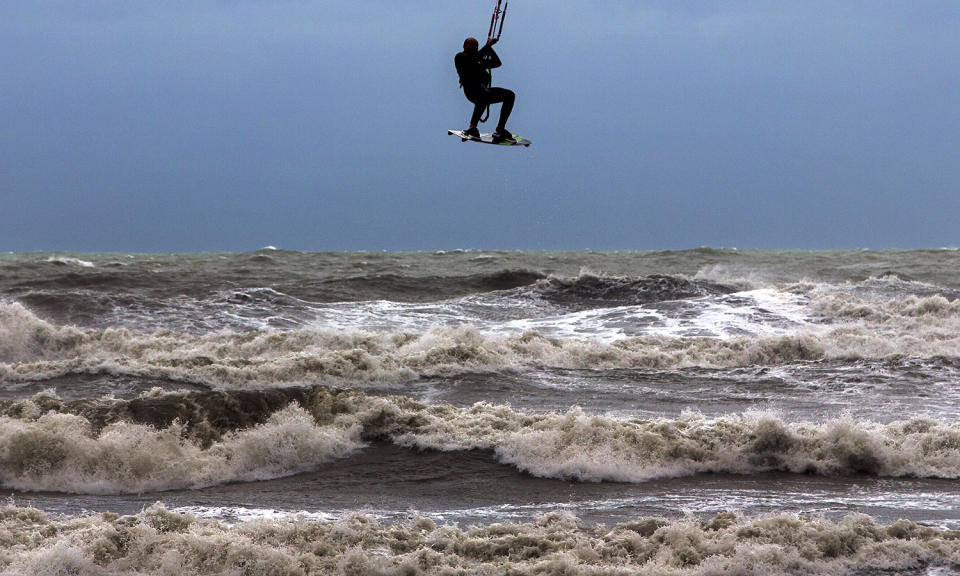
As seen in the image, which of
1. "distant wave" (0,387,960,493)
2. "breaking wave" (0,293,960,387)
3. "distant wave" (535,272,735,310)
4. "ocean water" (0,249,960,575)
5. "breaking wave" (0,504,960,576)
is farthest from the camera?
"distant wave" (535,272,735,310)

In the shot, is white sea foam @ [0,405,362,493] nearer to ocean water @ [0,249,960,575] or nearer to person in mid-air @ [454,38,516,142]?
ocean water @ [0,249,960,575]

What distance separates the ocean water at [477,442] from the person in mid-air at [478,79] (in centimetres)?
361

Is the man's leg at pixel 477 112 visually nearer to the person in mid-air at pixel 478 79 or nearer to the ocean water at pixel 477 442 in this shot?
the person in mid-air at pixel 478 79

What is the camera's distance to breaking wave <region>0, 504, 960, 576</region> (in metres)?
5.92

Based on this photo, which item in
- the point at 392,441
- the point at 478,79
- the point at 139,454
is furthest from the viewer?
the point at 478,79

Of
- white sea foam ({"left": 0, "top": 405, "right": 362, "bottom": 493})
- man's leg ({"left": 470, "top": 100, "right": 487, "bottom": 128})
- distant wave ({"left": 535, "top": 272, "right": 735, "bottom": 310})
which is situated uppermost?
man's leg ({"left": 470, "top": 100, "right": 487, "bottom": 128})

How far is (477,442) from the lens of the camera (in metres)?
9.01

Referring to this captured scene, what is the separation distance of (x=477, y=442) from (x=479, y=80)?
4278 mm

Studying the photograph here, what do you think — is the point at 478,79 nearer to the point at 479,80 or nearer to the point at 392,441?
the point at 479,80

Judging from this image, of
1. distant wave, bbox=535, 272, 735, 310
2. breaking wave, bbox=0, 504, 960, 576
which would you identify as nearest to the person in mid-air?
breaking wave, bbox=0, 504, 960, 576

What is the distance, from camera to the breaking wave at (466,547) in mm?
5922

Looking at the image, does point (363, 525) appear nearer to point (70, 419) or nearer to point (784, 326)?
point (70, 419)

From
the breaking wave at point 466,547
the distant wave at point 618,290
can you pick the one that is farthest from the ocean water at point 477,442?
the distant wave at point 618,290

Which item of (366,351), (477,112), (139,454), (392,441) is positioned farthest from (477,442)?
(366,351)
